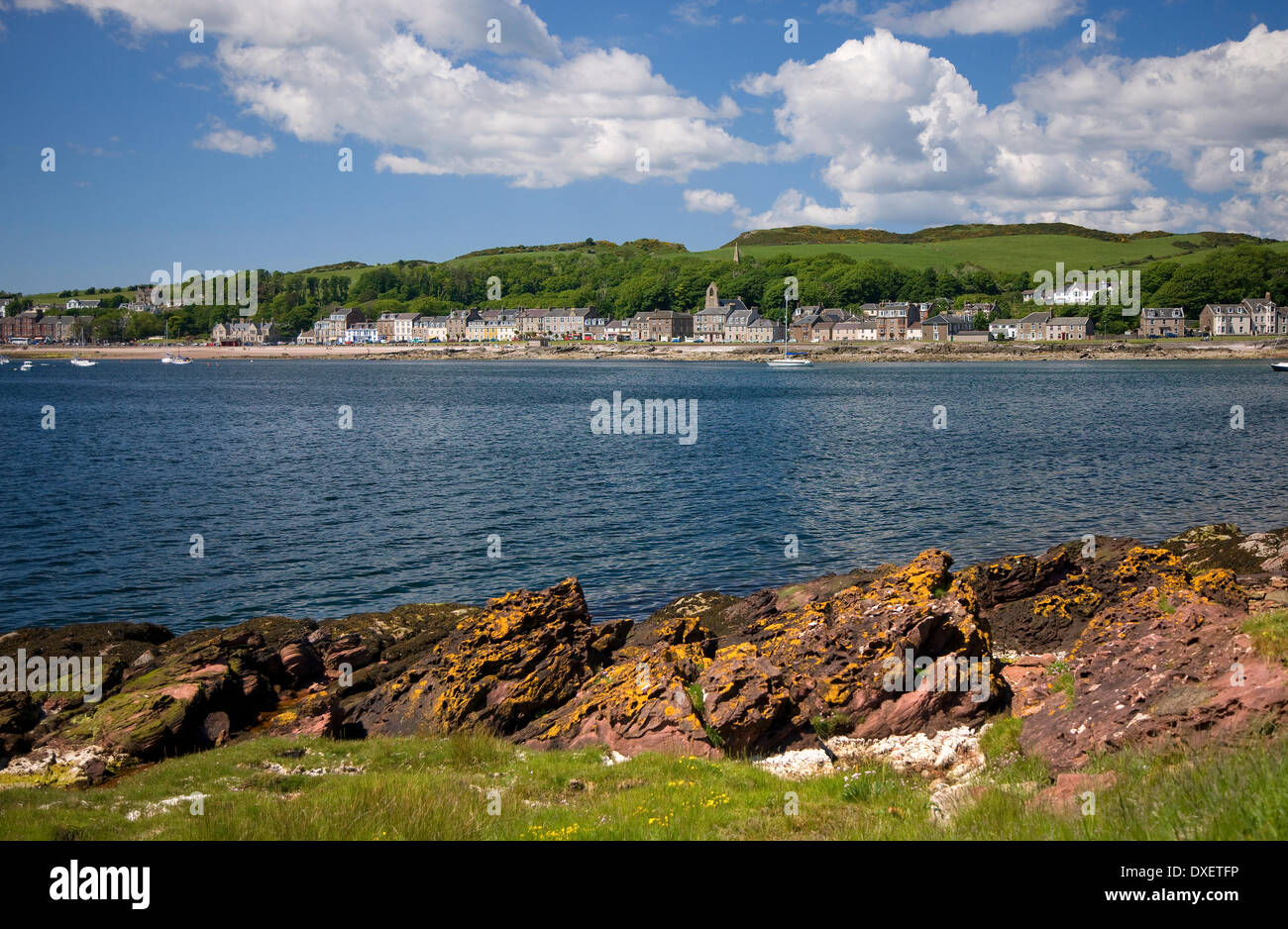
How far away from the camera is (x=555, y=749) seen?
14797 millimetres

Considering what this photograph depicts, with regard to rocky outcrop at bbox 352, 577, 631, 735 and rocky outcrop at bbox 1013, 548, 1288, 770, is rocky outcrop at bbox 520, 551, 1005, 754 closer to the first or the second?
rocky outcrop at bbox 352, 577, 631, 735

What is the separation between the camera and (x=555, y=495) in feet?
146

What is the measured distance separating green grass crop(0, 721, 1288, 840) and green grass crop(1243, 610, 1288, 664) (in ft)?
8.00

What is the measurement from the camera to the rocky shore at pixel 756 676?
40.3 feet

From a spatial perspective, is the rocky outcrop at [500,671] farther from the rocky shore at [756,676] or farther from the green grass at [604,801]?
the green grass at [604,801]

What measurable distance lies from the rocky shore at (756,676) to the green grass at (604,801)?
1.06 m

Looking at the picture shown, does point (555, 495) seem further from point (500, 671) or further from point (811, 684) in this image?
point (811, 684)

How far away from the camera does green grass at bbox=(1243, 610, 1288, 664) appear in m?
11.0

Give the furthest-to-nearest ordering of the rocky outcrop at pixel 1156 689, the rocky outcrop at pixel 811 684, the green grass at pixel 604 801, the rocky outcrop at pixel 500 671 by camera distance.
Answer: the rocky outcrop at pixel 500 671, the rocky outcrop at pixel 811 684, the rocky outcrop at pixel 1156 689, the green grass at pixel 604 801

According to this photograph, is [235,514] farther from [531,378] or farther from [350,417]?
[531,378]

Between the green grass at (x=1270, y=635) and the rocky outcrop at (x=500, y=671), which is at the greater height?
the green grass at (x=1270, y=635)

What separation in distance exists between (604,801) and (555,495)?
1334 inches

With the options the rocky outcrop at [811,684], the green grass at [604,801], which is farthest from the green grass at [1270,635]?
the rocky outcrop at [811,684]

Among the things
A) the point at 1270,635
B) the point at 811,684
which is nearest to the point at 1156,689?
the point at 1270,635
